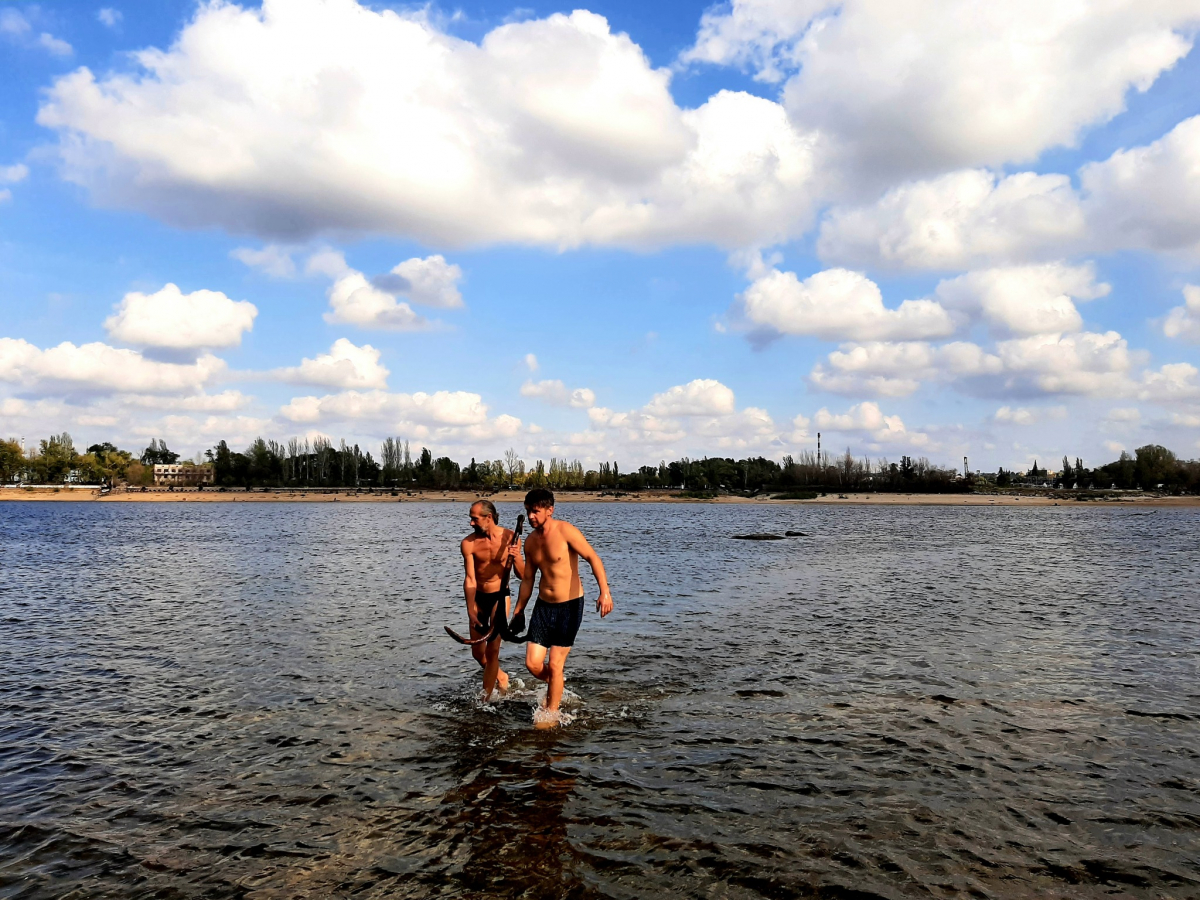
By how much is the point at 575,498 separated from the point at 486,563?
173898 mm

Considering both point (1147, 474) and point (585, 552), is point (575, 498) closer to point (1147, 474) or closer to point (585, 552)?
point (1147, 474)

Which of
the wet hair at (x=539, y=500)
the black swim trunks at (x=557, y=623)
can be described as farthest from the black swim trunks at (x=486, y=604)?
the wet hair at (x=539, y=500)

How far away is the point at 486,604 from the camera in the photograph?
1083cm

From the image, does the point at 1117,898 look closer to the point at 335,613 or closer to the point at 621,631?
the point at 621,631

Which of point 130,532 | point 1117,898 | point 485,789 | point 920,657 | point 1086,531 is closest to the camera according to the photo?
point 1117,898

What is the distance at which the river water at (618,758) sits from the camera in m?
6.41

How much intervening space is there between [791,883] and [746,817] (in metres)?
1.23

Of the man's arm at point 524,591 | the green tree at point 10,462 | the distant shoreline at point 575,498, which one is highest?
the green tree at point 10,462

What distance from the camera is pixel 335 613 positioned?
66.9ft

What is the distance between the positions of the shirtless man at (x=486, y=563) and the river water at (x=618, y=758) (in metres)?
1.54

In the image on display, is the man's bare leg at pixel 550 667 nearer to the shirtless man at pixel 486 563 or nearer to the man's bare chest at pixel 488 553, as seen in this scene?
the shirtless man at pixel 486 563

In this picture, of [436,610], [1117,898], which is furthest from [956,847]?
[436,610]

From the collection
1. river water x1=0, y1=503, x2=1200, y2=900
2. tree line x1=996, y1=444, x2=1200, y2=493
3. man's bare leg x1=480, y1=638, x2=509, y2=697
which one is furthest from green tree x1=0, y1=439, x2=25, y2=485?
A: tree line x1=996, y1=444, x2=1200, y2=493

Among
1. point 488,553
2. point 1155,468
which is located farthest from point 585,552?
point 1155,468
